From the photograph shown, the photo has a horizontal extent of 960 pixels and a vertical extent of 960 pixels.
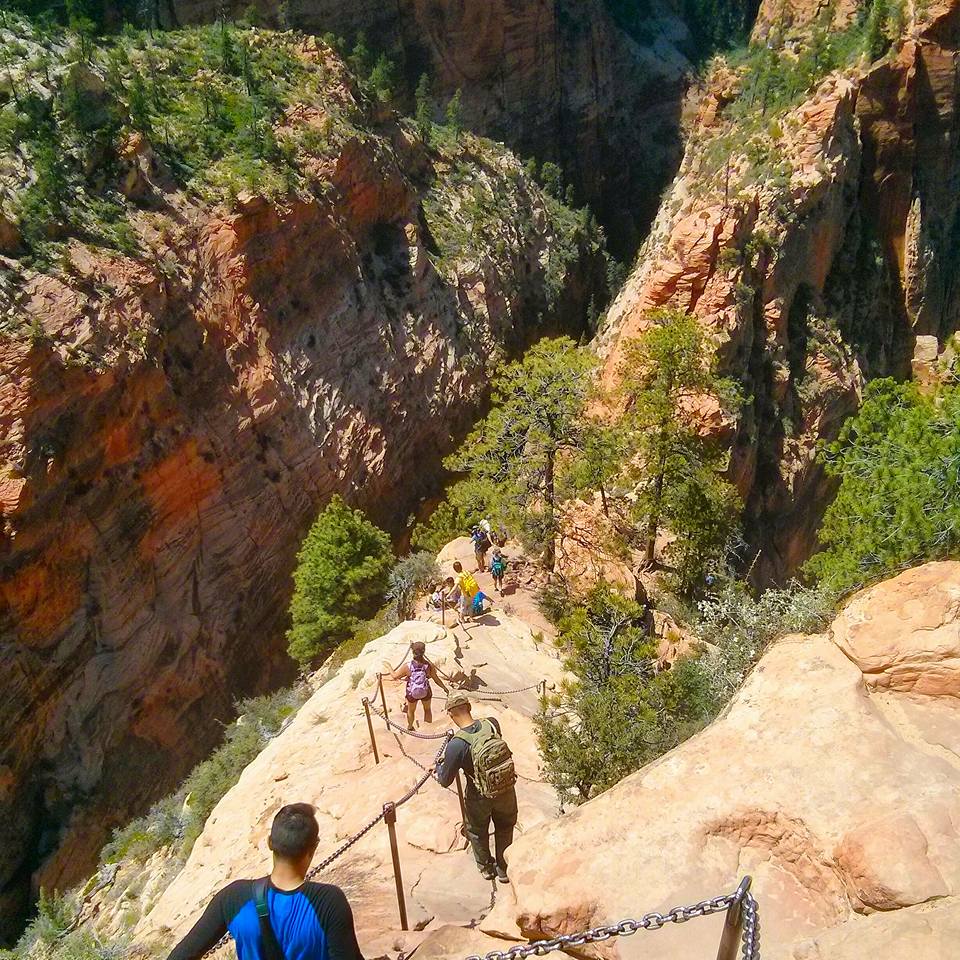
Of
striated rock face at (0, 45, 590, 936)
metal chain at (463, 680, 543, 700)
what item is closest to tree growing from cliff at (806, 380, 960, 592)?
metal chain at (463, 680, 543, 700)

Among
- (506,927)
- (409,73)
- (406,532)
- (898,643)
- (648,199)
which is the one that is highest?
(409,73)

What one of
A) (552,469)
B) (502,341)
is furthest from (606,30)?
(552,469)

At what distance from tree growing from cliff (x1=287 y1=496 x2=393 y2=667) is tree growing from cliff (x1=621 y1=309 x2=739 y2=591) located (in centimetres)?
644

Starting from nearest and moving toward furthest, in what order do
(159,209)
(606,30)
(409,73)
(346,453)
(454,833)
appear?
(454,833), (159,209), (346,453), (409,73), (606,30)

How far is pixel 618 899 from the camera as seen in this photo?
16.7 ft

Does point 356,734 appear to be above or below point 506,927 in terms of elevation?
below

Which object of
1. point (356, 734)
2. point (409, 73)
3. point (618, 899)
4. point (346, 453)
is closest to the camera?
point (618, 899)

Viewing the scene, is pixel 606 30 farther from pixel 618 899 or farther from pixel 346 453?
pixel 618 899

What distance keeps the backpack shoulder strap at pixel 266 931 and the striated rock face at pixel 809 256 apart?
68.0ft

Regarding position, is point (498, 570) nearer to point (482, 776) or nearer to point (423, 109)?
point (482, 776)

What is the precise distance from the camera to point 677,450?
17125mm

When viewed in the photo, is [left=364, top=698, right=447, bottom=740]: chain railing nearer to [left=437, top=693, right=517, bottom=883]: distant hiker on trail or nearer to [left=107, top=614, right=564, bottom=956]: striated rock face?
[left=107, top=614, right=564, bottom=956]: striated rock face

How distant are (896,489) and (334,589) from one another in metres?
12.3

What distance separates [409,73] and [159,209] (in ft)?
84.3
